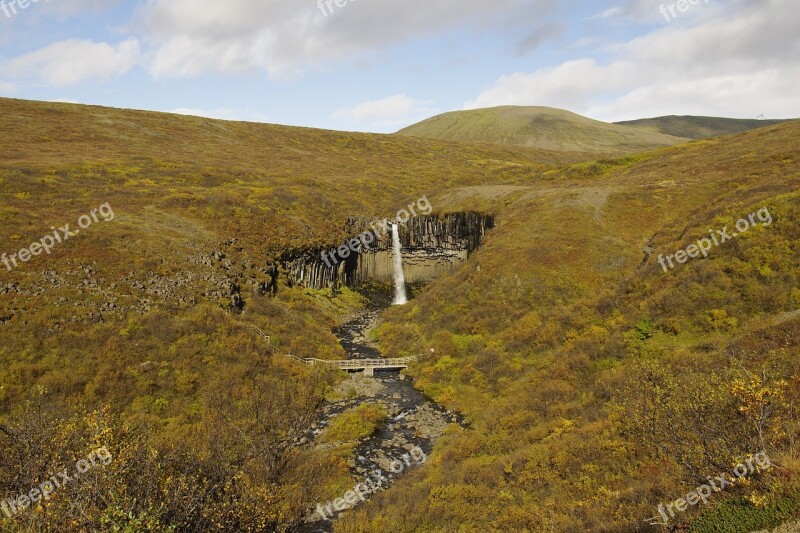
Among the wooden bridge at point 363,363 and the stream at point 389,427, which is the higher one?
the wooden bridge at point 363,363

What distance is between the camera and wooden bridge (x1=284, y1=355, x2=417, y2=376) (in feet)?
131

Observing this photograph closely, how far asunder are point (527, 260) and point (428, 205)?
31802mm

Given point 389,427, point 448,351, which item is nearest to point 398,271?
point 448,351

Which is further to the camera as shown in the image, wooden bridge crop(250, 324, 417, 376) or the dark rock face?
the dark rock face

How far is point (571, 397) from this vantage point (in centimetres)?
2666

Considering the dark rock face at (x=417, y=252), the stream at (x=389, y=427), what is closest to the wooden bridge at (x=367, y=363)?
the stream at (x=389, y=427)

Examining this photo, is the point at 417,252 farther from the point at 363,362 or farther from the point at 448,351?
the point at 363,362

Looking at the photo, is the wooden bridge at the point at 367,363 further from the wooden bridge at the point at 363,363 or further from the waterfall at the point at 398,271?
the waterfall at the point at 398,271

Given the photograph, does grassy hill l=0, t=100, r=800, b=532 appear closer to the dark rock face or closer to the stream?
the stream

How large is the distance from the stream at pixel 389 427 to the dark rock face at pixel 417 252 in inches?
851

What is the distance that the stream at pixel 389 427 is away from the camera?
2522 centimetres

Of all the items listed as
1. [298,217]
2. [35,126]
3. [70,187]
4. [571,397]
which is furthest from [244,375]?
[35,126]

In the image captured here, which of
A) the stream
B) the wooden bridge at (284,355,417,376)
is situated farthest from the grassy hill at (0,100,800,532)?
the wooden bridge at (284,355,417,376)

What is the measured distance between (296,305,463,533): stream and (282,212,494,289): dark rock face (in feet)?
70.9
